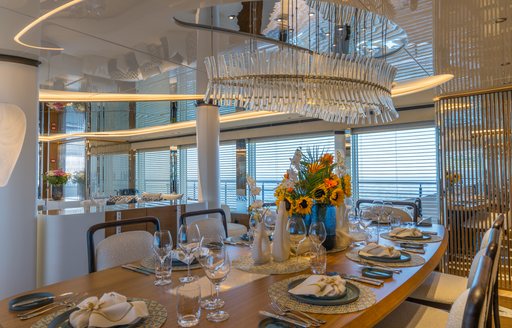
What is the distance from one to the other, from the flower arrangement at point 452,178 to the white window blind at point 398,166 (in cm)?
169

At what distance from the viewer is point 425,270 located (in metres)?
1.72

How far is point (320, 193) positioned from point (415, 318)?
0.83 meters

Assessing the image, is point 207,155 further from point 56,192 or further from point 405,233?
point 405,233

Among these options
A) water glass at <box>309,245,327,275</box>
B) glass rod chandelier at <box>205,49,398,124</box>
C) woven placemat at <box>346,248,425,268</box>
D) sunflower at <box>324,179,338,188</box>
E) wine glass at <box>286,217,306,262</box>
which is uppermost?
glass rod chandelier at <box>205,49,398,124</box>

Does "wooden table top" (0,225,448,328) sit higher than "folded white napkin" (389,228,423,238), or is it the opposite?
"folded white napkin" (389,228,423,238)

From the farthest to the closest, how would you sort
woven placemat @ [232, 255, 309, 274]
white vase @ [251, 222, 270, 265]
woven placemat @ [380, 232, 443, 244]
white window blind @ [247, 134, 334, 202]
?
white window blind @ [247, 134, 334, 202]
woven placemat @ [380, 232, 443, 244]
white vase @ [251, 222, 270, 265]
woven placemat @ [232, 255, 309, 274]

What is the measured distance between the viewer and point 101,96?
5551 millimetres

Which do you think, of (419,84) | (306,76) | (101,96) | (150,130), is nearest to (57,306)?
(306,76)

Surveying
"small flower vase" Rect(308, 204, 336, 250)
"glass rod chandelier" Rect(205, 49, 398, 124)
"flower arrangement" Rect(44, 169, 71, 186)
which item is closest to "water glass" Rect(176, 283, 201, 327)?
"small flower vase" Rect(308, 204, 336, 250)

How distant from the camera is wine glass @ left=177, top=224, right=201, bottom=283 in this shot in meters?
1.61

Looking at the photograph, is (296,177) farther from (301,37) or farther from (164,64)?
(164,64)

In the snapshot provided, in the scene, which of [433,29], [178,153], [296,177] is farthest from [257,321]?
[178,153]

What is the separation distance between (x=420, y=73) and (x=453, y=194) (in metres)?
1.64

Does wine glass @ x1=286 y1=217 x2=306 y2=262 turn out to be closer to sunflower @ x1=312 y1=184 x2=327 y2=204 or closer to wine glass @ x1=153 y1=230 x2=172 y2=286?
sunflower @ x1=312 y1=184 x2=327 y2=204
